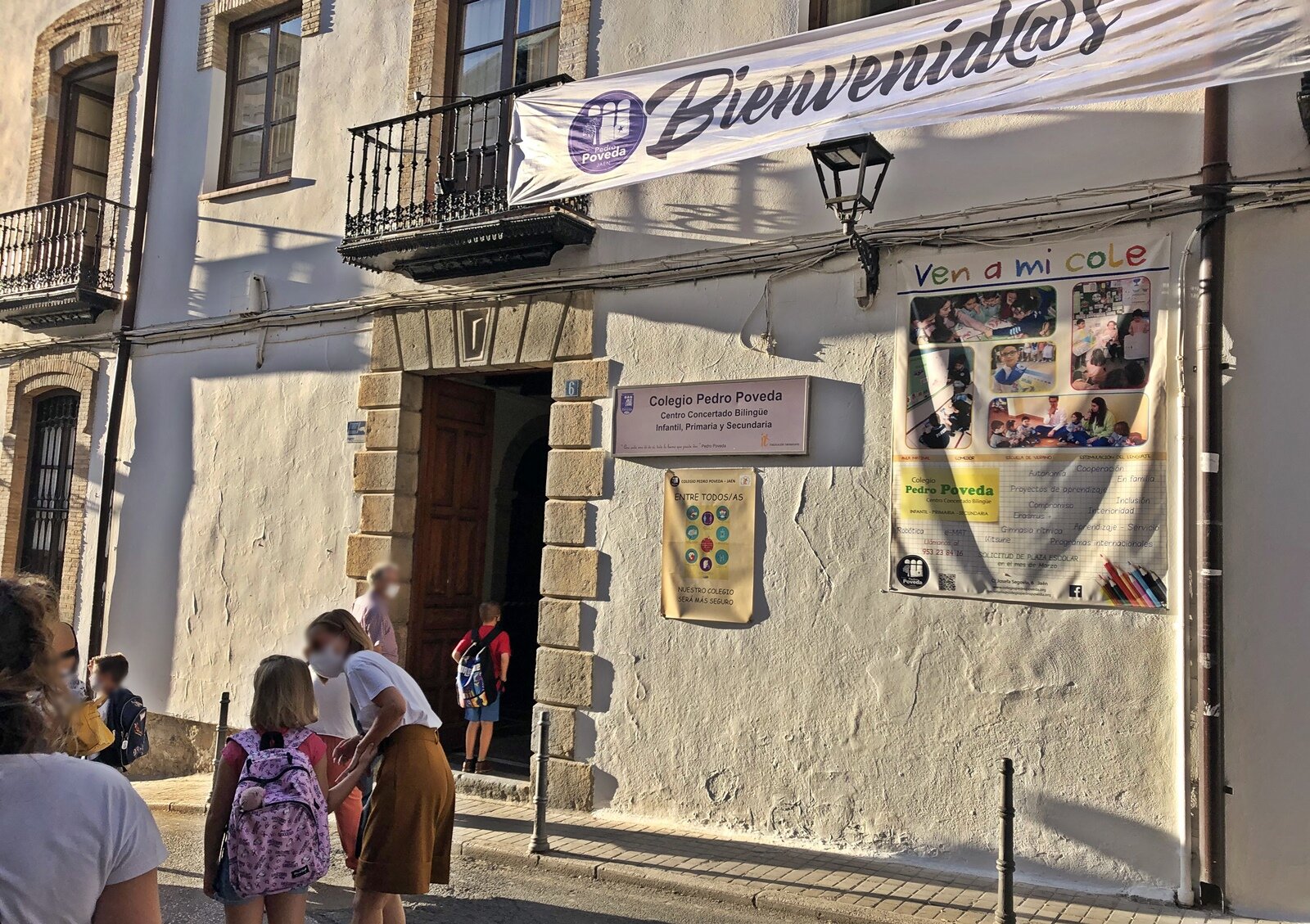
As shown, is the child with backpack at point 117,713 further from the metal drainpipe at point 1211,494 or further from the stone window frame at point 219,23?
the stone window frame at point 219,23

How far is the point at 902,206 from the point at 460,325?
365 cm

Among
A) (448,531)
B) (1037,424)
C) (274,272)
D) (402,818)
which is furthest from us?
(274,272)

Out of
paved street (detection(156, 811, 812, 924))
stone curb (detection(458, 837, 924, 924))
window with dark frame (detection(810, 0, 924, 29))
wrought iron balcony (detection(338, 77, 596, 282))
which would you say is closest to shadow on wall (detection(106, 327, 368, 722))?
wrought iron balcony (detection(338, 77, 596, 282))

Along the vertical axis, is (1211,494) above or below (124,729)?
above

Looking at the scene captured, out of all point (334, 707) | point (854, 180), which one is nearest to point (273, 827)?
point (334, 707)

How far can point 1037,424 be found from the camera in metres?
6.34

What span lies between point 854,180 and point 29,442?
9808 millimetres

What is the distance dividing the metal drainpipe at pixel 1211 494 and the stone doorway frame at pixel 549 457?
386 cm

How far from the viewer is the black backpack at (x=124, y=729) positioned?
18.7 feet

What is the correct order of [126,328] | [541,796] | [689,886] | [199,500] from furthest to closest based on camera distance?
[126,328] → [199,500] → [541,796] → [689,886]

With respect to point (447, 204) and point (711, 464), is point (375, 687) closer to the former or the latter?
point (711, 464)

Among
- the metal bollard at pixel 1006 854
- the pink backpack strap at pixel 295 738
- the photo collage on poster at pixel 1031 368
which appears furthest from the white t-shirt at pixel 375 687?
the photo collage on poster at pixel 1031 368

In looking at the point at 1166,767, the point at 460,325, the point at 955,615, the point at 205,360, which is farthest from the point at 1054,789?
the point at 205,360

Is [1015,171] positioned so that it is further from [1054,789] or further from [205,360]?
[205,360]
